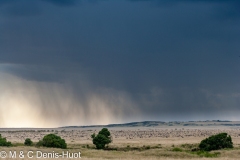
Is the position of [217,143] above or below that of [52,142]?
below

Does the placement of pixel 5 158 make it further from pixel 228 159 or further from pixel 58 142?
pixel 58 142

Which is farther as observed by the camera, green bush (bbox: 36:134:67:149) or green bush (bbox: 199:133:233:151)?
green bush (bbox: 36:134:67:149)

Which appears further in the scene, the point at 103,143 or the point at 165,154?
the point at 103,143

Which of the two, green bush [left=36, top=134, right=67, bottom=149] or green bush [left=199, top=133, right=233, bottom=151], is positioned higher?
green bush [left=36, top=134, right=67, bottom=149]

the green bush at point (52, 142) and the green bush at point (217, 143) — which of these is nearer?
the green bush at point (217, 143)

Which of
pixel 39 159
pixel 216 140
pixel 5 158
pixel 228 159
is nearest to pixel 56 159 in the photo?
pixel 39 159

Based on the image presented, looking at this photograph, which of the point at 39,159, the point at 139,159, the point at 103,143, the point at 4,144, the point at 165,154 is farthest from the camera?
the point at 103,143

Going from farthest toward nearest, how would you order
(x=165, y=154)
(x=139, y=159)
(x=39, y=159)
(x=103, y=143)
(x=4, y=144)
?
(x=103, y=143) < (x=4, y=144) < (x=165, y=154) < (x=139, y=159) < (x=39, y=159)

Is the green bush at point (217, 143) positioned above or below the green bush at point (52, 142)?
below

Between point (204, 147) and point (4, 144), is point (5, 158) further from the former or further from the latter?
point (204, 147)

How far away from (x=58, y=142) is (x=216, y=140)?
99.2 ft

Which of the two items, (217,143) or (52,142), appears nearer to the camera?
(217,143)

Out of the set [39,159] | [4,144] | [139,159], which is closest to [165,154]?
[139,159]

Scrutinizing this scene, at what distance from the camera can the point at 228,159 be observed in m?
50.5
